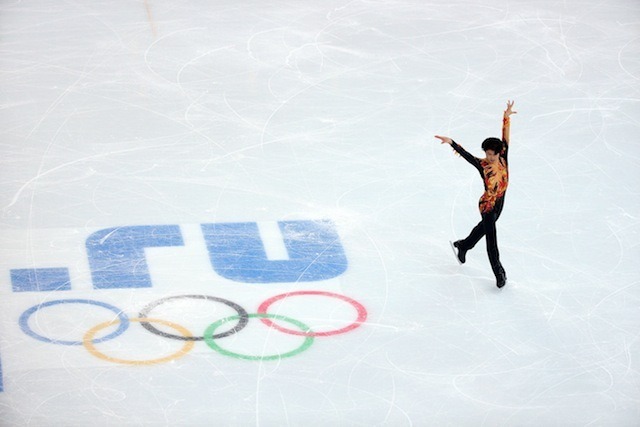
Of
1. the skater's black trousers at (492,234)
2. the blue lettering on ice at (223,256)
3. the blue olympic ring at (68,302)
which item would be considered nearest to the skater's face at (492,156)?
the skater's black trousers at (492,234)

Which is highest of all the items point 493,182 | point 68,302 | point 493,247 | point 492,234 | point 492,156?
point 492,156

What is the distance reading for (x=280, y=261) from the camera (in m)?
8.92

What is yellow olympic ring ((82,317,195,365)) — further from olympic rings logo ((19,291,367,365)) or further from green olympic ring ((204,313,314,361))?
green olympic ring ((204,313,314,361))

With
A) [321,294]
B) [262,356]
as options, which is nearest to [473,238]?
[321,294]

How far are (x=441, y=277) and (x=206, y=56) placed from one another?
480 cm

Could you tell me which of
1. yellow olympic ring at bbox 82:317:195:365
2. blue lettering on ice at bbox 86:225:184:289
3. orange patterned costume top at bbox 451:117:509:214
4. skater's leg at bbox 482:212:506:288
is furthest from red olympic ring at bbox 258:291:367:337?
orange patterned costume top at bbox 451:117:509:214

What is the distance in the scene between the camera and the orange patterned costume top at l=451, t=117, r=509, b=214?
8.37 m

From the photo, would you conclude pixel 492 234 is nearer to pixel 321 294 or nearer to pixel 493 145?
pixel 493 145

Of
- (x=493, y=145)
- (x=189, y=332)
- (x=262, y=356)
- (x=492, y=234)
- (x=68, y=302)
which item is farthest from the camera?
(x=492, y=234)

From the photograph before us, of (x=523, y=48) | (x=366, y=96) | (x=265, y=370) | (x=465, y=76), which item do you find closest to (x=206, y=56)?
(x=366, y=96)

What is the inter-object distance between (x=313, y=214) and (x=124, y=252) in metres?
1.79

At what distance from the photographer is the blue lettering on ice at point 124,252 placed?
8500 mm

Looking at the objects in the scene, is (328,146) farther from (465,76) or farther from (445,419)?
(445,419)

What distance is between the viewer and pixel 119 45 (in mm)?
12297
